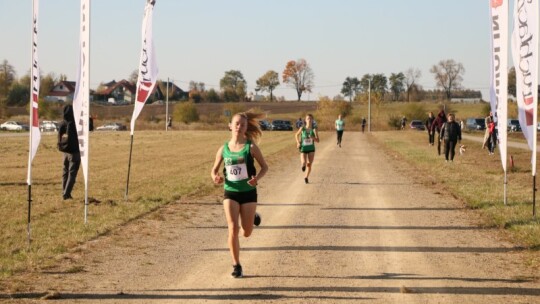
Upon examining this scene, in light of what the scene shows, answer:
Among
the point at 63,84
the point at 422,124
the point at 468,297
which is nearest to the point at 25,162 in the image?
the point at 468,297

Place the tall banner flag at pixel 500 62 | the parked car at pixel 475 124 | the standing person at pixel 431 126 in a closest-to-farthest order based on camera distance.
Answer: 1. the tall banner flag at pixel 500 62
2. the standing person at pixel 431 126
3. the parked car at pixel 475 124

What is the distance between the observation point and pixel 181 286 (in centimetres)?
779

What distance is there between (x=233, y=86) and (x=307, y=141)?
166295 mm

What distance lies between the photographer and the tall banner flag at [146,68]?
15.5 m

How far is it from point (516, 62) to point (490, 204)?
3046 millimetres

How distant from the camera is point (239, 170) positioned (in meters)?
8.43

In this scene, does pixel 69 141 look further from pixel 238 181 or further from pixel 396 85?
pixel 396 85

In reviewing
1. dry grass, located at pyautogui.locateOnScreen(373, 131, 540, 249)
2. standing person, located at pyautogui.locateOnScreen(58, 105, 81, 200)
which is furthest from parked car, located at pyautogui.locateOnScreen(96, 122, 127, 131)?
standing person, located at pyautogui.locateOnScreen(58, 105, 81, 200)

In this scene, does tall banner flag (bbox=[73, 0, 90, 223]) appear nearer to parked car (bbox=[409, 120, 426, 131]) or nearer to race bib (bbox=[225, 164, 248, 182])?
race bib (bbox=[225, 164, 248, 182])

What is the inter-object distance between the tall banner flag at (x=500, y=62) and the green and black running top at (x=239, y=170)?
7301mm

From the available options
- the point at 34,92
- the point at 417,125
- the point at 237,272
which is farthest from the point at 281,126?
the point at 237,272

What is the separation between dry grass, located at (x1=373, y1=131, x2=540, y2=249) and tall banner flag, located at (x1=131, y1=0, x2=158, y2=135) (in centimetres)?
681

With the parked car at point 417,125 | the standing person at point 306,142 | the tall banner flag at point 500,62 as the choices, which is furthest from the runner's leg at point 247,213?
the parked car at point 417,125

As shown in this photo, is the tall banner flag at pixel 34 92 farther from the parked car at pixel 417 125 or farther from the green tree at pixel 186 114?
the green tree at pixel 186 114
